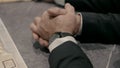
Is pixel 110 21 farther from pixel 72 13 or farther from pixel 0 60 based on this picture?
pixel 0 60

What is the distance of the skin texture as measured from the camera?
2.88ft

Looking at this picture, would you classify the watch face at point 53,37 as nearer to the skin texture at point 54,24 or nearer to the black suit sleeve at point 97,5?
the skin texture at point 54,24

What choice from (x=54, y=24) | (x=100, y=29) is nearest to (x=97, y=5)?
(x=100, y=29)

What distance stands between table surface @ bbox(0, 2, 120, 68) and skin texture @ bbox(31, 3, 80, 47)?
0.04 meters

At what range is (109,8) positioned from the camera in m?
1.14

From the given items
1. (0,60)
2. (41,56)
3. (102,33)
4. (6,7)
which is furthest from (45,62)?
(6,7)

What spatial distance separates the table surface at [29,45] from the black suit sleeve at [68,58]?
0.05 metres

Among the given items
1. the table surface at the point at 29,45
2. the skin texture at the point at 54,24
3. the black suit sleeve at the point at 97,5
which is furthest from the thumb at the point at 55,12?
the black suit sleeve at the point at 97,5

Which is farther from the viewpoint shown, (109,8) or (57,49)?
(109,8)

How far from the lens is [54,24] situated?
0.89 metres

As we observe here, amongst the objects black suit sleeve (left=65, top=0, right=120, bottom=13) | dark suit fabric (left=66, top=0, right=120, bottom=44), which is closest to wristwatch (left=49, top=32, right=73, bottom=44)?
dark suit fabric (left=66, top=0, right=120, bottom=44)

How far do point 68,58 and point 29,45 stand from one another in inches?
7.8

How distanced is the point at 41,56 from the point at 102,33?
0.26 metres

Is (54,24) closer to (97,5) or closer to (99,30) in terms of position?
(99,30)
